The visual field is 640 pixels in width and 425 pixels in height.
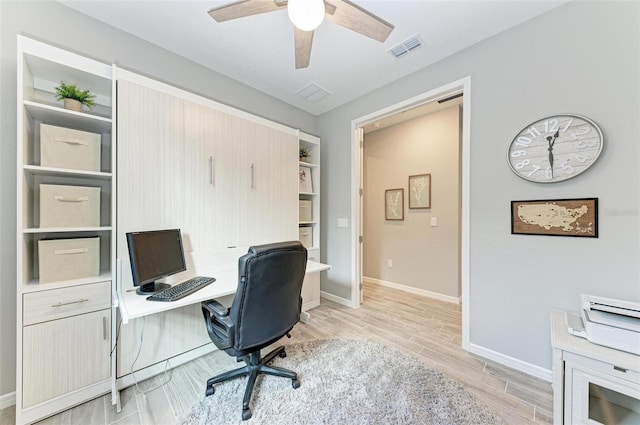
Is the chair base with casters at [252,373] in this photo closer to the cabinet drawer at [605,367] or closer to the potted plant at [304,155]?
the cabinet drawer at [605,367]

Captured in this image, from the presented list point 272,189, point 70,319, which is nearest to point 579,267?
point 272,189

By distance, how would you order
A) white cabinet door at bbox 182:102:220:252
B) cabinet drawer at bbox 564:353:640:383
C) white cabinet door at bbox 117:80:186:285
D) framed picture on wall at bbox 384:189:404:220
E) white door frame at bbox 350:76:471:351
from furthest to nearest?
framed picture on wall at bbox 384:189:404:220 → white door frame at bbox 350:76:471:351 → white cabinet door at bbox 182:102:220:252 → white cabinet door at bbox 117:80:186:285 → cabinet drawer at bbox 564:353:640:383

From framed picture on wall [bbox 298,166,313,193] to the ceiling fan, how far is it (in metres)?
1.71

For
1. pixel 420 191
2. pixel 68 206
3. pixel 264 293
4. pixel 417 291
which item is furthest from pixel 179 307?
pixel 420 191

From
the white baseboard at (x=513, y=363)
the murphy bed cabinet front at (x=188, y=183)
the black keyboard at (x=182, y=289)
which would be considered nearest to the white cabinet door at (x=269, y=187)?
the murphy bed cabinet front at (x=188, y=183)

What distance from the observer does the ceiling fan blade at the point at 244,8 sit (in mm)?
1401

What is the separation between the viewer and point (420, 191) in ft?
12.2

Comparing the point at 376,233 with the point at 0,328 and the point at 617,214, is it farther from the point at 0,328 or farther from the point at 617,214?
the point at 0,328

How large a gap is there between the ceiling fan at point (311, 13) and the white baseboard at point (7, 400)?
2.81 meters

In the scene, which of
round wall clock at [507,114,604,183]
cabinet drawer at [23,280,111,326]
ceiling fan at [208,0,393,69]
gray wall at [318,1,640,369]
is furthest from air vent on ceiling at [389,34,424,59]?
cabinet drawer at [23,280,111,326]

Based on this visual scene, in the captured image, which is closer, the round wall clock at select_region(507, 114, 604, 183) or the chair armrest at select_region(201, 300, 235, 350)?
the chair armrest at select_region(201, 300, 235, 350)

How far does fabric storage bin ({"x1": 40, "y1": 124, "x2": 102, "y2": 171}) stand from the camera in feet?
4.79

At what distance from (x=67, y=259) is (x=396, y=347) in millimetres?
2715

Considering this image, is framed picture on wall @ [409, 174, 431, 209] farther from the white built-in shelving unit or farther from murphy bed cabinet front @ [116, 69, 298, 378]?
murphy bed cabinet front @ [116, 69, 298, 378]
